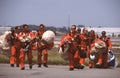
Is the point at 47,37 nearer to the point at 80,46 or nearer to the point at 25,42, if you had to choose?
the point at 25,42

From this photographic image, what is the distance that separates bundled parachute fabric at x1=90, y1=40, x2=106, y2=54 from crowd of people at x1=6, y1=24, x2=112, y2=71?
0.13 metres

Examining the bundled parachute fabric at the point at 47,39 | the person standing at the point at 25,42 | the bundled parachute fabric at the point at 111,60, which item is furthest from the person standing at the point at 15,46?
the bundled parachute fabric at the point at 111,60

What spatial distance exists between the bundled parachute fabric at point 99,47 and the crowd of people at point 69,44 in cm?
13

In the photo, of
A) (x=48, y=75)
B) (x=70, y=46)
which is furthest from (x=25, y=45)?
(x=48, y=75)

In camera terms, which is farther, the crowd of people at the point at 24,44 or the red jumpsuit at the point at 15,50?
the red jumpsuit at the point at 15,50

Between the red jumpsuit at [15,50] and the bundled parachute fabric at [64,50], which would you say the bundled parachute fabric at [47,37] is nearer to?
the red jumpsuit at [15,50]

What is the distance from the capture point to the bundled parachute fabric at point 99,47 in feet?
63.3

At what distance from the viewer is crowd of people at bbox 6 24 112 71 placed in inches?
712

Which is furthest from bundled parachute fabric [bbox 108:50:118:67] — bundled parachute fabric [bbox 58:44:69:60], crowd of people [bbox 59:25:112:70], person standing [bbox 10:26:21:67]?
person standing [bbox 10:26:21:67]

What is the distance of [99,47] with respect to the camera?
19328 millimetres

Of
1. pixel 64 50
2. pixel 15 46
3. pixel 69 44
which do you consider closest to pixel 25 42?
pixel 15 46

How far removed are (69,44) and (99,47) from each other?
1747 millimetres

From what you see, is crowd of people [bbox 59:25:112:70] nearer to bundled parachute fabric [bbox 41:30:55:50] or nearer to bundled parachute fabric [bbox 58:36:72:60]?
bundled parachute fabric [bbox 58:36:72:60]

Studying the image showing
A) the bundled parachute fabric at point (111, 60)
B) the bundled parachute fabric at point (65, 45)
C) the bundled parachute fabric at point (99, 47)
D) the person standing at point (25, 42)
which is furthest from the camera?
the bundled parachute fabric at point (111, 60)
